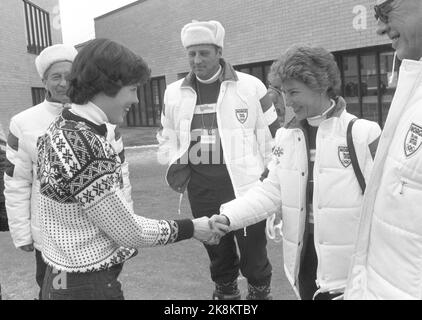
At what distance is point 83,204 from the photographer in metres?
2.11

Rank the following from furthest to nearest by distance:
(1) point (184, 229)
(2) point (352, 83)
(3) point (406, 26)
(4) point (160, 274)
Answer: (2) point (352, 83)
(4) point (160, 274)
(1) point (184, 229)
(3) point (406, 26)

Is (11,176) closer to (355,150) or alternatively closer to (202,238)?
(202,238)

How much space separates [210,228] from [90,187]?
99cm

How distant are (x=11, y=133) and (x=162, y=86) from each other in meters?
21.4

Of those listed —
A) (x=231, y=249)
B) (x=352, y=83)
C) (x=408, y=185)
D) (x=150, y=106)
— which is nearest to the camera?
(x=408, y=185)

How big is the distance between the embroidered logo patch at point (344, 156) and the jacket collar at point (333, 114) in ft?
0.64

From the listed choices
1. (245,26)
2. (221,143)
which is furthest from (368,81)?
(221,143)

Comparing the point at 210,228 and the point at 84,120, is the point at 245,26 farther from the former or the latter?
the point at 84,120

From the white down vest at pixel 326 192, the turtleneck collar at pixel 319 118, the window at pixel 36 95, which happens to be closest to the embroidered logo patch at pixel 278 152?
the white down vest at pixel 326 192

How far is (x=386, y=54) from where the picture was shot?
14.0 metres

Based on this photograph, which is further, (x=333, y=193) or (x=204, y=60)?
(x=204, y=60)

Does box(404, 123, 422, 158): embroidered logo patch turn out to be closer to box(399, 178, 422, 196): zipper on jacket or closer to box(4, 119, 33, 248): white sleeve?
box(399, 178, 422, 196): zipper on jacket

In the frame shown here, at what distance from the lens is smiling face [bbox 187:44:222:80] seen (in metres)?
4.27

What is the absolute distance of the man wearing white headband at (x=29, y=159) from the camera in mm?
3492
